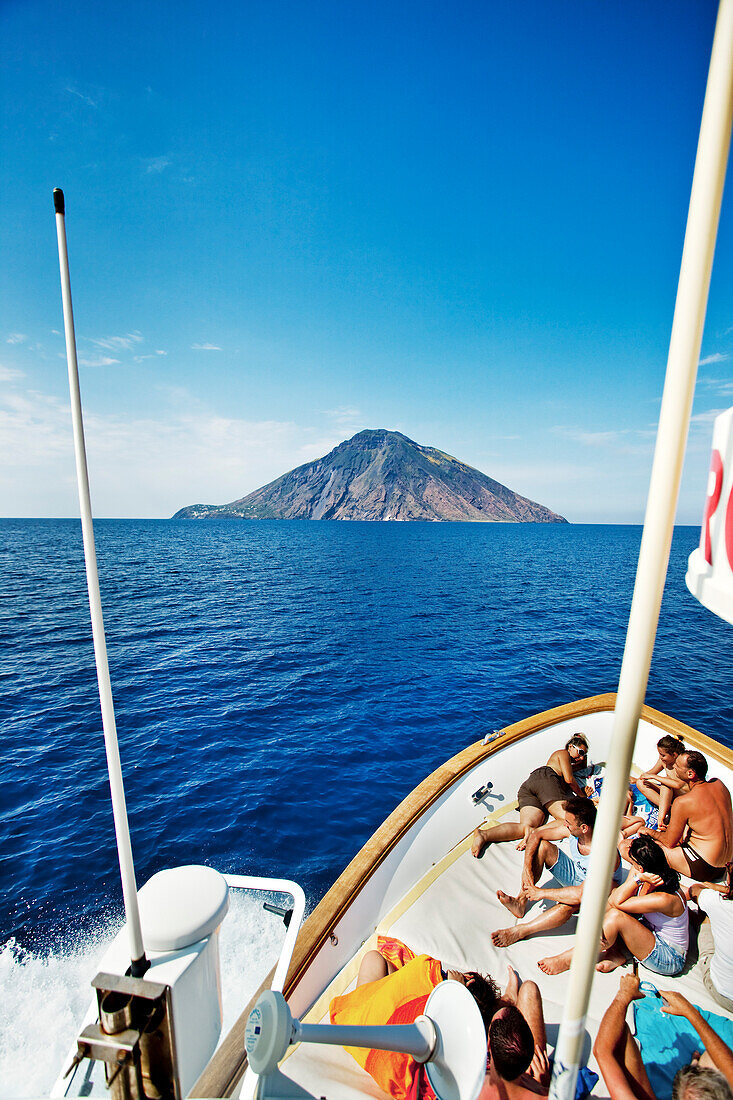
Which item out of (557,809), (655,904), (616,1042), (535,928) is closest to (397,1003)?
(616,1042)

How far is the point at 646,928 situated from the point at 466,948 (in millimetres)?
1145

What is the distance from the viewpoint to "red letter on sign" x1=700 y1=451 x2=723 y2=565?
1.06m

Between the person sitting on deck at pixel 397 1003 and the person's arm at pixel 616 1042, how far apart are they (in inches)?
18.1

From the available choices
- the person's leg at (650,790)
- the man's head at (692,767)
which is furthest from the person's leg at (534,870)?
the person's leg at (650,790)

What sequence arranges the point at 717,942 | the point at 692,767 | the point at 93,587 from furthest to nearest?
1. the point at 692,767
2. the point at 717,942
3. the point at 93,587

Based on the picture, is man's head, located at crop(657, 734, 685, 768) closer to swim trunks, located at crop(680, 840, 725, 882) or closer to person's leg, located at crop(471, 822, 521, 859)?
swim trunks, located at crop(680, 840, 725, 882)

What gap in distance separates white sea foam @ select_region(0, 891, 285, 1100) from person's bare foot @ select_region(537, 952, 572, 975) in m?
2.43

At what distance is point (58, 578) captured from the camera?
116ft

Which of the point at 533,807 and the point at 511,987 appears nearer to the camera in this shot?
the point at 511,987

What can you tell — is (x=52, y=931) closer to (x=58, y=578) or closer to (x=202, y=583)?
(x=202, y=583)

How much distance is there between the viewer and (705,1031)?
2.71 m

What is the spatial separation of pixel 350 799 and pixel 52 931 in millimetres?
4657

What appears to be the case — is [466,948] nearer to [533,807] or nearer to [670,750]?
[533,807]

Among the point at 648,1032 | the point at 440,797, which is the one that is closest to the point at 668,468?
the point at 648,1032
